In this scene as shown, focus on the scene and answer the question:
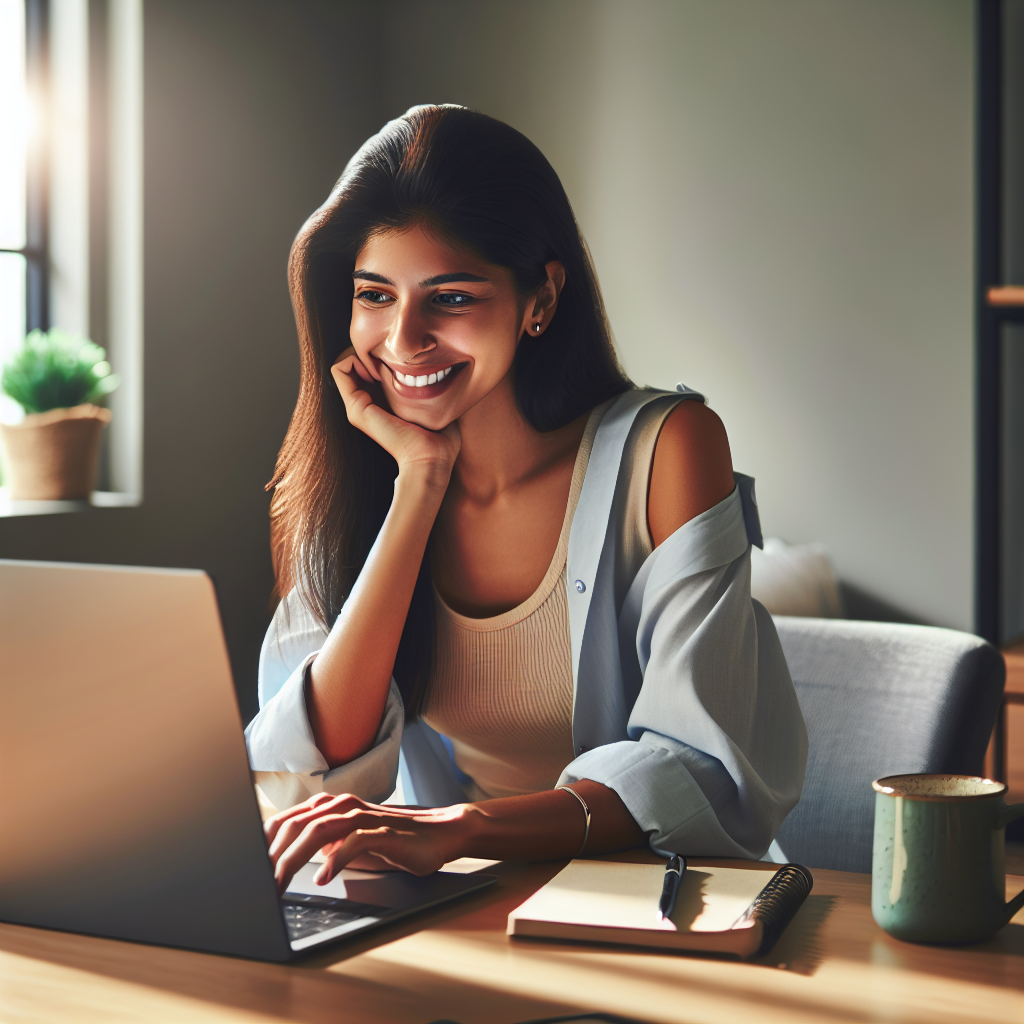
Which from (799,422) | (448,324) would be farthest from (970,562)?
(448,324)

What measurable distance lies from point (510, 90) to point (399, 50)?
393 mm

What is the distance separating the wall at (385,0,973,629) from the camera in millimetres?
2787

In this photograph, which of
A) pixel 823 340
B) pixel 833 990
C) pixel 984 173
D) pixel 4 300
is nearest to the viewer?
pixel 833 990

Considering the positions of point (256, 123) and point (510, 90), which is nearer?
point (256, 123)

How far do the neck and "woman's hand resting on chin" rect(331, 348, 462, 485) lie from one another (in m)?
0.02

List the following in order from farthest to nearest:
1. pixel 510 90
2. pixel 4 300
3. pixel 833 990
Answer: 1. pixel 510 90
2. pixel 4 300
3. pixel 833 990

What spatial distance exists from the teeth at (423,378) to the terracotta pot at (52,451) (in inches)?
57.7

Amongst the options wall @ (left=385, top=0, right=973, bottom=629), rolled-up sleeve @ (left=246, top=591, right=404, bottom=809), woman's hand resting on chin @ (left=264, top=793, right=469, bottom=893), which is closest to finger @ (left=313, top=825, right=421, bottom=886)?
woman's hand resting on chin @ (left=264, top=793, right=469, bottom=893)

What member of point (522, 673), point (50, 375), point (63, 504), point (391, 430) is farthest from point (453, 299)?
point (63, 504)

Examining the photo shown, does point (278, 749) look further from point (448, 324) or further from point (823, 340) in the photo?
point (823, 340)

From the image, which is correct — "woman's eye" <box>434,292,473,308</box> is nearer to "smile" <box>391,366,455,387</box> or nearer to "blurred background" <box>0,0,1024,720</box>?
"smile" <box>391,366,455,387</box>

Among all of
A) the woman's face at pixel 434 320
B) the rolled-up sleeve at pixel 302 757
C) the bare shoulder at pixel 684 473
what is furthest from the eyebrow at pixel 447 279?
the rolled-up sleeve at pixel 302 757

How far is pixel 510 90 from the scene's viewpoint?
3.29 m

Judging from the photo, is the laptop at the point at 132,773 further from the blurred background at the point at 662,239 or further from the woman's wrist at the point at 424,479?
the blurred background at the point at 662,239
